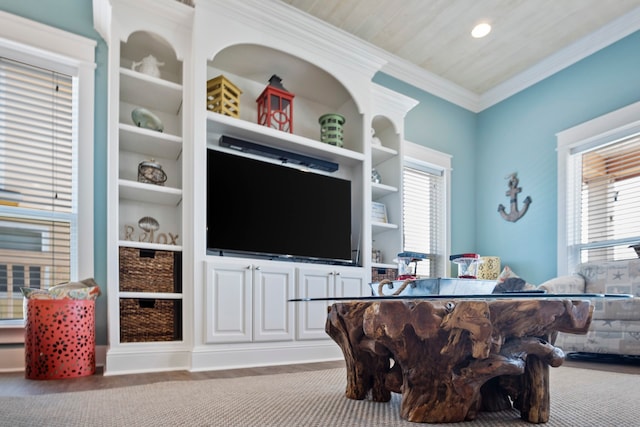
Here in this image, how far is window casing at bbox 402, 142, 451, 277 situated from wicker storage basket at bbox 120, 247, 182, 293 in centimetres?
245

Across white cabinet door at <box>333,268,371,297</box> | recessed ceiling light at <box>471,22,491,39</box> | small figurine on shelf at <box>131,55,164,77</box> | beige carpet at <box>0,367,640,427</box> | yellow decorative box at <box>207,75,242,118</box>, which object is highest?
recessed ceiling light at <box>471,22,491,39</box>

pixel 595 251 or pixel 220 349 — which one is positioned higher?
pixel 595 251

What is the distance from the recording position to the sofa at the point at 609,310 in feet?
9.39

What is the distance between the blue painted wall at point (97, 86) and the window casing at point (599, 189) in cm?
381

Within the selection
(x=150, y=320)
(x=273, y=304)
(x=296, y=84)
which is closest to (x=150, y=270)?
(x=150, y=320)

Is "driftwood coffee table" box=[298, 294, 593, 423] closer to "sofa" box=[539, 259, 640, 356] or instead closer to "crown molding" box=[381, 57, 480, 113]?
"sofa" box=[539, 259, 640, 356]

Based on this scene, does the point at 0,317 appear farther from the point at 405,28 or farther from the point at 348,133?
the point at 405,28

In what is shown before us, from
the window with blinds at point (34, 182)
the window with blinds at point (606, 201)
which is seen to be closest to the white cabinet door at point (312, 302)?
the window with blinds at point (34, 182)

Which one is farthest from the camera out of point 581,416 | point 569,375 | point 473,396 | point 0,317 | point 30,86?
point 30,86

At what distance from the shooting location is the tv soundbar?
125 inches

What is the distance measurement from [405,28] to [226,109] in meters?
1.91

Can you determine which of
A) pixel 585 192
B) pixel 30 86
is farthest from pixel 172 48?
pixel 585 192

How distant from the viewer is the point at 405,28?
3.97 m

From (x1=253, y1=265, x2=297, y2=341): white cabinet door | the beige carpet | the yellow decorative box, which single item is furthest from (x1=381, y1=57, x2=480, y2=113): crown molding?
the beige carpet
